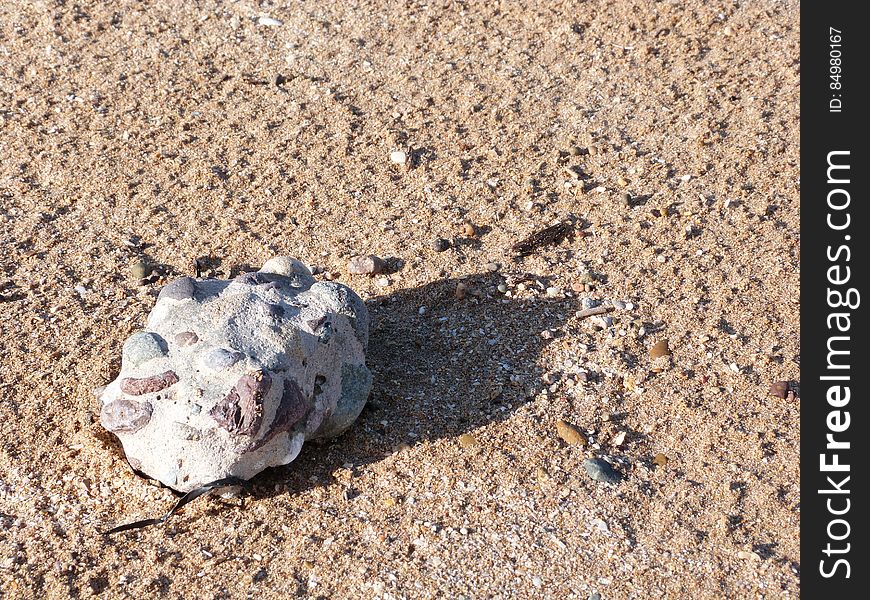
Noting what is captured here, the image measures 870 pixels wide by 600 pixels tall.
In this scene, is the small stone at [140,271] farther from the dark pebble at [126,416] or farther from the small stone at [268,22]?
the small stone at [268,22]

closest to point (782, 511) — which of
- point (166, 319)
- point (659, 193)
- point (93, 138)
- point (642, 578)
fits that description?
point (642, 578)

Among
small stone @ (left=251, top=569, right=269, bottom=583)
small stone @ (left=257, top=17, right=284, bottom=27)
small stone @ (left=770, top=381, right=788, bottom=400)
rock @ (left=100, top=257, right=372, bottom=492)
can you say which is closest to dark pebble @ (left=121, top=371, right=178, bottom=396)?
rock @ (left=100, top=257, right=372, bottom=492)

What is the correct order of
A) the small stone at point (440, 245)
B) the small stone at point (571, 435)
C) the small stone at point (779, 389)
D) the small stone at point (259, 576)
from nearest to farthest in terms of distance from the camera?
the small stone at point (259, 576) < the small stone at point (571, 435) < the small stone at point (779, 389) < the small stone at point (440, 245)

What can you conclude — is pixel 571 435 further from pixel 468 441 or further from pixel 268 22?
pixel 268 22

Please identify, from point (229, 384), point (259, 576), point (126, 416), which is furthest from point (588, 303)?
point (126, 416)

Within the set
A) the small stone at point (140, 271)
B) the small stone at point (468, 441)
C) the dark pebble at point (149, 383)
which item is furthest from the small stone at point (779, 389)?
the small stone at point (140, 271)

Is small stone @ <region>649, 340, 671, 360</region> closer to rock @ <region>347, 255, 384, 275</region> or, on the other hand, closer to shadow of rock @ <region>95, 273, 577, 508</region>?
shadow of rock @ <region>95, 273, 577, 508</region>

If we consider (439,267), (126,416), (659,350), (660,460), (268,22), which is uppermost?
(268,22)

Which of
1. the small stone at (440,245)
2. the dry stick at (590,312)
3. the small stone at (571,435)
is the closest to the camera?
the small stone at (571,435)

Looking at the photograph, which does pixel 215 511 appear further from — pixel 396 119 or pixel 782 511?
pixel 396 119
